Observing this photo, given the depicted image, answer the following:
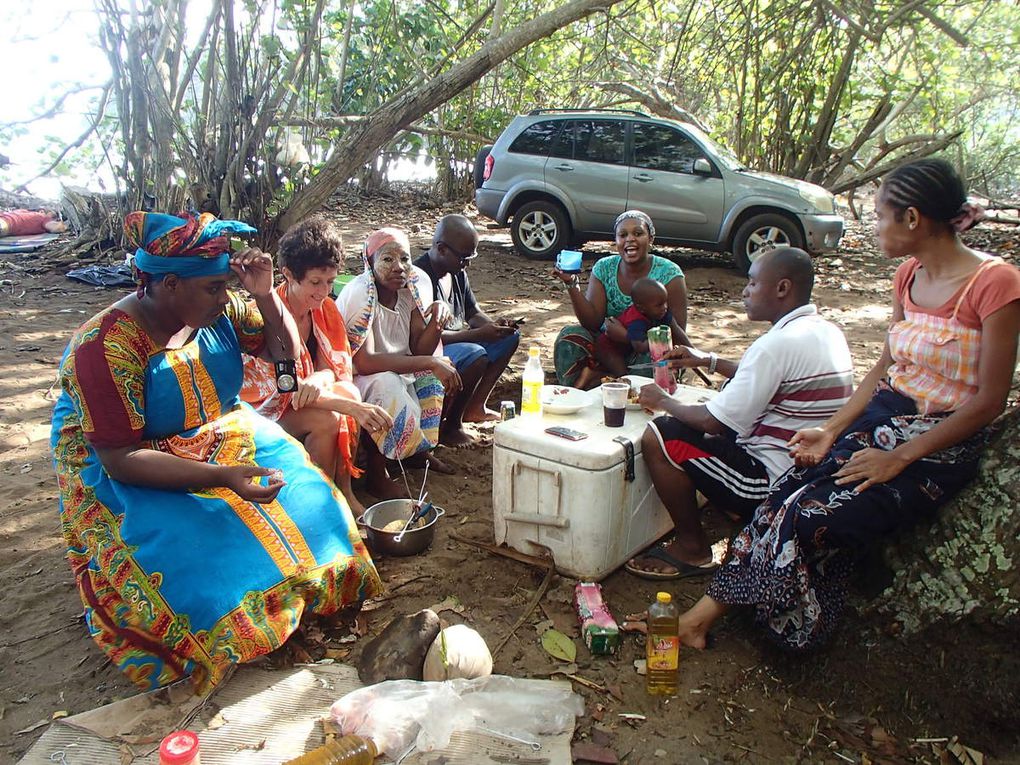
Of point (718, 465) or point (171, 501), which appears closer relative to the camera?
point (171, 501)

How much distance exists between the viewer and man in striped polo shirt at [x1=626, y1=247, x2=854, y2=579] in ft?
9.24

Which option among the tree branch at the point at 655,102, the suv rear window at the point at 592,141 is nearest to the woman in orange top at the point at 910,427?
the suv rear window at the point at 592,141

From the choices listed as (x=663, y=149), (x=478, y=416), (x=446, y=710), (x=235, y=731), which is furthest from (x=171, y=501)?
(x=663, y=149)

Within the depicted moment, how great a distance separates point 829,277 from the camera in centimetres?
909

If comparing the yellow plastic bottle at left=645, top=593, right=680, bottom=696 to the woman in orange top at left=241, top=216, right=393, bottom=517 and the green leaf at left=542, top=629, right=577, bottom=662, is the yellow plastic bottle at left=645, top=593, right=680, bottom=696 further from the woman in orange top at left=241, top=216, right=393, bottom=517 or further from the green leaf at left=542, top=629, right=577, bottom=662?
the woman in orange top at left=241, top=216, right=393, bottom=517

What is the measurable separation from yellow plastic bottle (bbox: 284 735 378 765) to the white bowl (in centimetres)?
158

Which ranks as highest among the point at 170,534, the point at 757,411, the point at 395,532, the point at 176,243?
the point at 176,243

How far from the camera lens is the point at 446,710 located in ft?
7.57

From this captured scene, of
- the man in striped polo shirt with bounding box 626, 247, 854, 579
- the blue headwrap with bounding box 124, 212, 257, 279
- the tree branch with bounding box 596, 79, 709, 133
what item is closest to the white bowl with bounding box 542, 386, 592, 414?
the man in striped polo shirt with bounding box 626, 247, 854, 579

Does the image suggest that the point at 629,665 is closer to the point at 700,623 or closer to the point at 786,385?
the point at 700,623

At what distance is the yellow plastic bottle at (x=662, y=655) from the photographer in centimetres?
252

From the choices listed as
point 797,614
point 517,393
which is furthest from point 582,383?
point 797,614

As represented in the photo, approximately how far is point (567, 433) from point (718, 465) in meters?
0.61

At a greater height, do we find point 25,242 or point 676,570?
point 25,242
